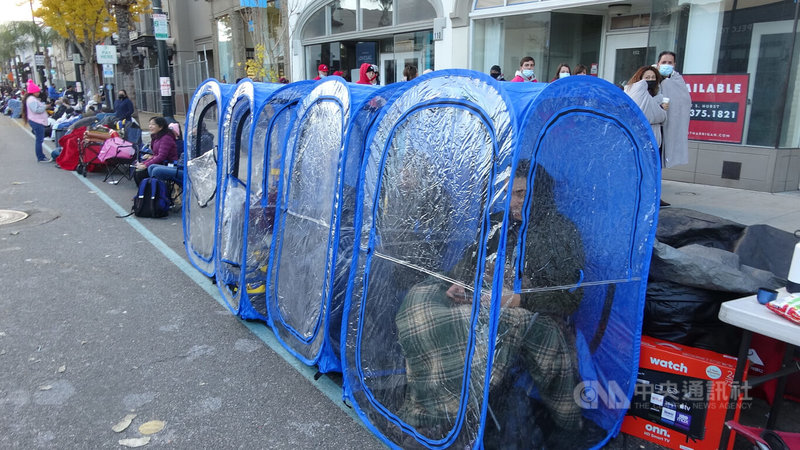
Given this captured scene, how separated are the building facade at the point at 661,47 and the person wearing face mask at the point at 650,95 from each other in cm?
232

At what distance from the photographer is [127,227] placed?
7.18m

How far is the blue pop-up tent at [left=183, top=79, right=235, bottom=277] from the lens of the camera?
5.03 m

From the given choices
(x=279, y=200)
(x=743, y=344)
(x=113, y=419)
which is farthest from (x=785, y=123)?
(x=113, y=419)

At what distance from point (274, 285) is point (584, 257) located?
7.21ft

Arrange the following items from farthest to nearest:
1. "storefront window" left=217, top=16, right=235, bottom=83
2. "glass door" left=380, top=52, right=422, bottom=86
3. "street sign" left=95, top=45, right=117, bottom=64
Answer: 1. "storefront window" left=217, top=16, right=235, bottom=83
2. "street sign" left=95, top=45, right=117, bottom=64
3. "glass door" left=380, top=52, right=422, bottom=86

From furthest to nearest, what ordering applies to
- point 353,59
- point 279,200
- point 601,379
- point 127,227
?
point 353,59 < point 127,227 < point 279,200 < point 601,379

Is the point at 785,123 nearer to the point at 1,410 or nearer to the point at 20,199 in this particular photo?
the point at 1,410

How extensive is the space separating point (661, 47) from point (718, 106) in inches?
53.6

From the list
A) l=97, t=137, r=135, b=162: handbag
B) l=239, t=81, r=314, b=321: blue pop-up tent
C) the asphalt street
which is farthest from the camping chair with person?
l=239, t=81, r=314, b=321: blue pop-up tent

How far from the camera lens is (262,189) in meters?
4.21

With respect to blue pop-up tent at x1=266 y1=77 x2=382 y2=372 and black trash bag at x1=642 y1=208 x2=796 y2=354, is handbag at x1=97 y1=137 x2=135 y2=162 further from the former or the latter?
black trash bag at x1=642 y1=208 x2=796 y2=354

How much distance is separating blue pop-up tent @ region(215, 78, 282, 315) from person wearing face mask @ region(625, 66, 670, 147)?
4062 millimetres

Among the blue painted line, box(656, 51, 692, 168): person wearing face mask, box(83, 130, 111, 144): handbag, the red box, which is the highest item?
box(656, 51, 692, 168): person wearing face mask

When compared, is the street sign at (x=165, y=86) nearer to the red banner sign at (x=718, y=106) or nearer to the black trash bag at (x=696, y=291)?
the red banner sign at (x=718, y=106)
